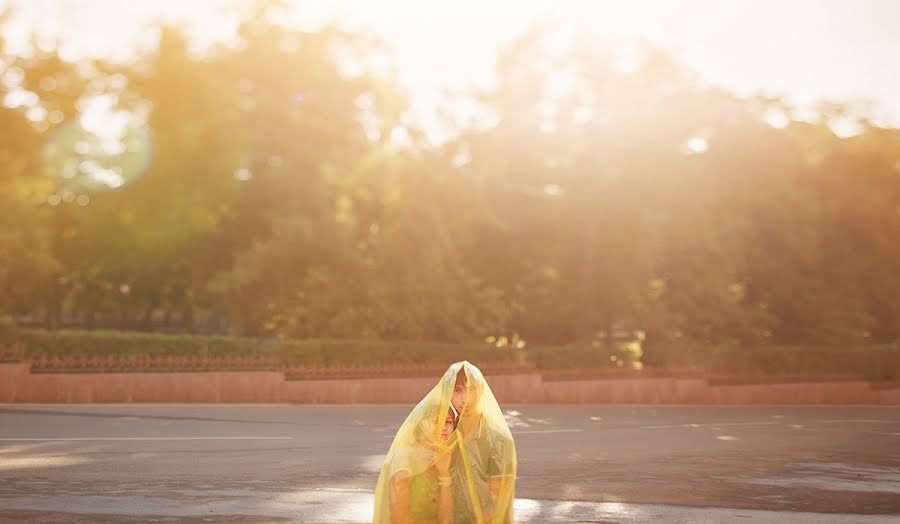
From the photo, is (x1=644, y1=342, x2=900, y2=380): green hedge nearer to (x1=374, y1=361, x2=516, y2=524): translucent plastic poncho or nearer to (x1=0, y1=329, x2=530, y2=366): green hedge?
(x1=0, y1=329, x2=530, y2=366): green hedge

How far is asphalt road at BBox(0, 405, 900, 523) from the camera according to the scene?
978cm

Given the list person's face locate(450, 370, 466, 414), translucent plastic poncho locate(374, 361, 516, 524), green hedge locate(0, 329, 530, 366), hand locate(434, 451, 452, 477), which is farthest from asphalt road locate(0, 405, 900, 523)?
person's face locate(450, 370, 466, 414)

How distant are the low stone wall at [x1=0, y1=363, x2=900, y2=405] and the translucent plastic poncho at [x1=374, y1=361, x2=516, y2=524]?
15.5m

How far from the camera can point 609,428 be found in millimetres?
19859

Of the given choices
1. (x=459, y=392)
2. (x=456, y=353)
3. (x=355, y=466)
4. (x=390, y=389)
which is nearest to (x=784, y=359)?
(x=456, y=353)

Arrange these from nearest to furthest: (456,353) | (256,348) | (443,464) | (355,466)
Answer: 1. (443,464)
2. (355,466)
3. (256,348)
4. (456,353)

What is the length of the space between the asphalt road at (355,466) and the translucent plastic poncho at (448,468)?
75.3 inches

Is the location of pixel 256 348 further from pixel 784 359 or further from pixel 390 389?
pixel 784 359

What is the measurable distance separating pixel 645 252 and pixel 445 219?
21.7 ft

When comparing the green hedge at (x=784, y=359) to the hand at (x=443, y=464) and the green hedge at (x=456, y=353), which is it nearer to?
the green hedge at (x=456, y=353)

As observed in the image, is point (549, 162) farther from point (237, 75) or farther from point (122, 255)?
point (122, 255)

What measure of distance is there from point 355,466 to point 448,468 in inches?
225

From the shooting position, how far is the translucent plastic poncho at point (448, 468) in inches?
289

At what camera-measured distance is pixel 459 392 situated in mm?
7480
